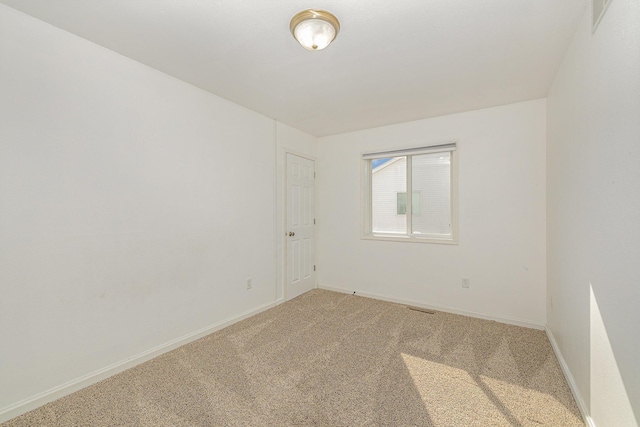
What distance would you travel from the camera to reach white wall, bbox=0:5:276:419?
1.68 meters

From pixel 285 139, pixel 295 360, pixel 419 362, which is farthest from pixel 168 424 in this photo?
pixel 285 139

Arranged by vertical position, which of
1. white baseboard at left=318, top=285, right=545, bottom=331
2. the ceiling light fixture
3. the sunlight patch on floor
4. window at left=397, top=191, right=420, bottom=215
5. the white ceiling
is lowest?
the sunlight patch on floor

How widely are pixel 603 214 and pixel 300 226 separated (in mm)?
3200

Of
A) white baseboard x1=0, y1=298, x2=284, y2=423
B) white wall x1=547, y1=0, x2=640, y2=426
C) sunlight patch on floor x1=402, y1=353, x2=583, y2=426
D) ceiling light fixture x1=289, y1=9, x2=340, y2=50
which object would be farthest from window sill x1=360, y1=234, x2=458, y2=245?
ceiling light fixture x1=289, y1=9, x2=340, y2=50

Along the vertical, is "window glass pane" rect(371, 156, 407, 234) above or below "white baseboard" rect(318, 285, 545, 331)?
above

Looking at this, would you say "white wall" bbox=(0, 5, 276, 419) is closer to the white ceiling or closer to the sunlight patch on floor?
the white ceiling

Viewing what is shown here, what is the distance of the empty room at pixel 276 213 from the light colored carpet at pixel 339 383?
2 cm

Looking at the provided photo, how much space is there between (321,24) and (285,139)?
2.17m

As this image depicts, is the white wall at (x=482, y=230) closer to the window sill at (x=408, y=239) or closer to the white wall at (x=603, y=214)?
Answer: the window sill at (x=408, y=239)

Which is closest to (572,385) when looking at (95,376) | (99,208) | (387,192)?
(387,192)

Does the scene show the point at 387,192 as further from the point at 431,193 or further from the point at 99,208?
the point at 99,208

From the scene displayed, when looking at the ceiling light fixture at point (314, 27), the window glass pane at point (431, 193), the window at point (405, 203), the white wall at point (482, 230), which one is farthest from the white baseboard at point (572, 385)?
the ceiling light fixture at point (314, 27)

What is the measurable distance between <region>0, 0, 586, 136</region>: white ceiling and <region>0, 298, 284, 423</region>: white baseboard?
2.44m

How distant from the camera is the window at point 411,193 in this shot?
3518mm
